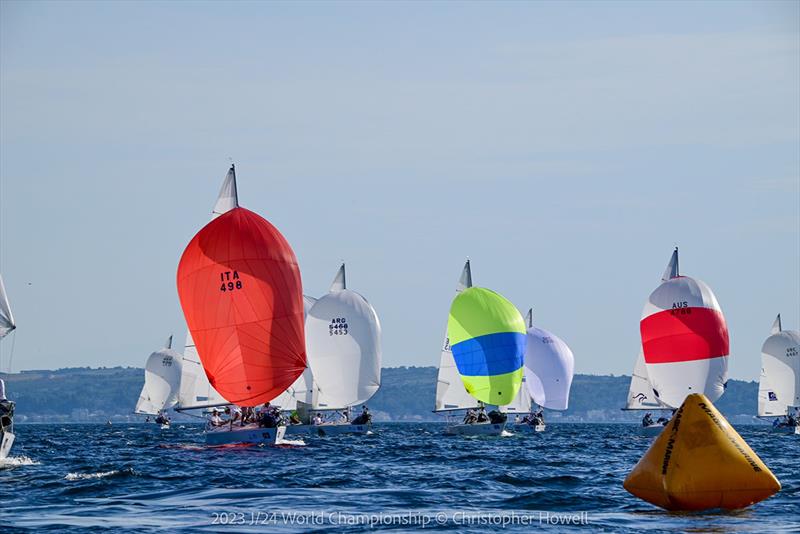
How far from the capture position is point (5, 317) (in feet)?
128

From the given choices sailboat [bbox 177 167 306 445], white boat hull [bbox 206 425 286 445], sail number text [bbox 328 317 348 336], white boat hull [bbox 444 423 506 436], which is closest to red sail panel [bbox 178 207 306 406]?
sailboat [bbox 177 167 306 445]

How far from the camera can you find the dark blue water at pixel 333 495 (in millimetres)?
27703

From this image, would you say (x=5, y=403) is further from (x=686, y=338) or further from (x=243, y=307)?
(x=686, y=338)

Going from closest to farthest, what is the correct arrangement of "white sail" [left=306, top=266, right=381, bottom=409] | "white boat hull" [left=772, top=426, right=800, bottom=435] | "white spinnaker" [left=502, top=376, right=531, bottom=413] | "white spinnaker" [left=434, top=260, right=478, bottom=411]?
"white sail" [left=306, top=266, right=381, bottom=409]
"white spinnaker" [left=434, top=260, right=478, bottom=411]
"white boat hull" [left=772, top=426, right=800, bottom=435]
"white spinnaker" [left=502, top=376, right=531, bottom=413]

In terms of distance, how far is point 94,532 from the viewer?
26109 mm

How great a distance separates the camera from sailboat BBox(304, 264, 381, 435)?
81688 millimetres

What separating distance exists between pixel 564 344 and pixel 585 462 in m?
53.7

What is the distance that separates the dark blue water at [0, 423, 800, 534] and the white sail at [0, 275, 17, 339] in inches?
159

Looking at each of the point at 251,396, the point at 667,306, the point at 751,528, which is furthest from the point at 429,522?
the point at 667,306

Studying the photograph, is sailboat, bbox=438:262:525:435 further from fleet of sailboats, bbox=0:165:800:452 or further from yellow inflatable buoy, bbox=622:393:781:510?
yellow inflatable buoy, bbox=622:393:781:510

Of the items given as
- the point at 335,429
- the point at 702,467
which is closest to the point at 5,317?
the point at 702,467

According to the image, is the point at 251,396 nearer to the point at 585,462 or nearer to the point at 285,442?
the point at 285,442

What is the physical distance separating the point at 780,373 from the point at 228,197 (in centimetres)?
5996

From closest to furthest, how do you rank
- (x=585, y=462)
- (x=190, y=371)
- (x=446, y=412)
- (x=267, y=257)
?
1. (x=585, y=462)
2. (x=267, y=257)
3. (x=190, y=371)
4. (x=446, y=412)
